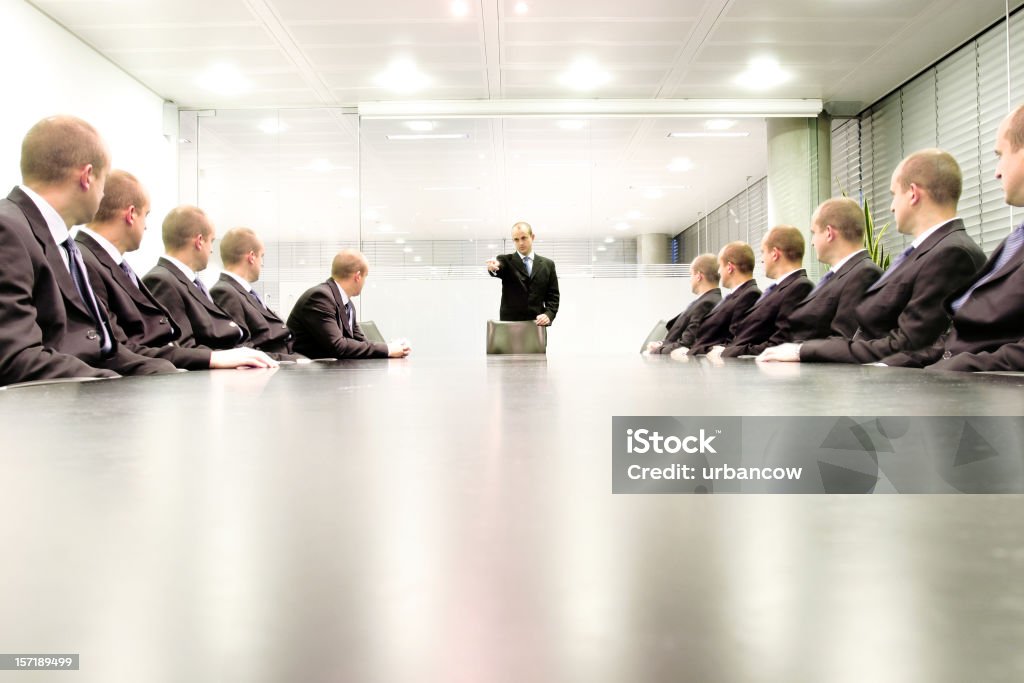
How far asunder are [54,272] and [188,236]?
1.24 metres

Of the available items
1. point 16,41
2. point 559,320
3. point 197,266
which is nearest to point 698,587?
point 197,266

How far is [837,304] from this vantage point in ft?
7.72

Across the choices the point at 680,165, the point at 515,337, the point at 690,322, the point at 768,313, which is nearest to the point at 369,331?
the point at 515,337

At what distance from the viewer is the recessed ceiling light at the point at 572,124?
19.8 feet

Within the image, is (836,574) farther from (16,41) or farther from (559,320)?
(559,320)

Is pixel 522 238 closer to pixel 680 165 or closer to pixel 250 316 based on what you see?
pixel 250 316

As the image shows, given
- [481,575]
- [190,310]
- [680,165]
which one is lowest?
[481,575]

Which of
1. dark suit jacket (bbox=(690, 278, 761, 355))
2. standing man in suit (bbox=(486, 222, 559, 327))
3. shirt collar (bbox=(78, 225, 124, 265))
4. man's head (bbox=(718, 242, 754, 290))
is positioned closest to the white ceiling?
standing man in suit (bbox=(486, 222, 559, 327))

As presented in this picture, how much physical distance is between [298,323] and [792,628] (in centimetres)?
336

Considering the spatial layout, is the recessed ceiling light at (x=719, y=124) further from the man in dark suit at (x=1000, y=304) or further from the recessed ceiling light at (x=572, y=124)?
the man in dark suit at (x=1000, y=304)

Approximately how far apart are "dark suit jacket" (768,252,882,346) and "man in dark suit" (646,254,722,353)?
1.22 meters

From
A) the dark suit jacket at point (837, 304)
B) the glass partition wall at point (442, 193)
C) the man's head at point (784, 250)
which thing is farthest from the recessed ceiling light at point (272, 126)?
the dark suit jacket at point (837, 304)

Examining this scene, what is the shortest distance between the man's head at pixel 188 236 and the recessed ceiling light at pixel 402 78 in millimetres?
3005

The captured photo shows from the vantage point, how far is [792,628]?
5.6 inches
